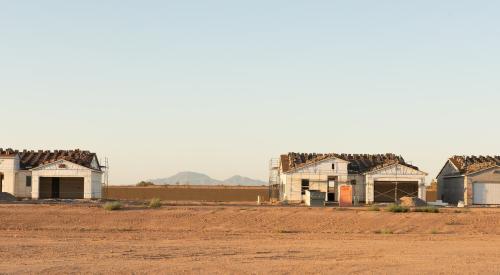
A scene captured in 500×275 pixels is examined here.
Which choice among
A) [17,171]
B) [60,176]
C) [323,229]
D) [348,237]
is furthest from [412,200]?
[17,171]

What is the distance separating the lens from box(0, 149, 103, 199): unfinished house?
52.7m

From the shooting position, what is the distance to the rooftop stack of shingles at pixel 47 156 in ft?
176

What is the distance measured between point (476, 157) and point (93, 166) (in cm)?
3133

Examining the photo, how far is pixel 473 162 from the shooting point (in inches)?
2227

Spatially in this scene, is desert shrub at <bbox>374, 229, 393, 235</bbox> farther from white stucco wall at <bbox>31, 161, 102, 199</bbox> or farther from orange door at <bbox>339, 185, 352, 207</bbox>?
white stucco wall at <bbox>31, 161, 102, 199</bbox>

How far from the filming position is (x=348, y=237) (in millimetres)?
28750

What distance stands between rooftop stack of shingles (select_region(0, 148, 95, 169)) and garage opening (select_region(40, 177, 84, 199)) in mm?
1546

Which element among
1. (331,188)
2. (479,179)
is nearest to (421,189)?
(479,179)

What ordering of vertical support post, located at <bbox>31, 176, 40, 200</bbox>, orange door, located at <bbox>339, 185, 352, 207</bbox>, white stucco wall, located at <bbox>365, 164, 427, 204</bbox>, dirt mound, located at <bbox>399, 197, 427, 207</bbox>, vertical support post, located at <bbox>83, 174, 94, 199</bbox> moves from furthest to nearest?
white stucco wall, located at <bbox>365, 164, 427, 204</bbox>, vertical support post, located at <bbox>83, 174, 94, 199</bbox>, vertical support post, located at <bbox>31, 176, 40, 200</bbox>, orange door, located at <bbox>339, 185, 352, 207</bbox>, dirt mound, located at <bbox>399, 197, 427, 207</bbox>

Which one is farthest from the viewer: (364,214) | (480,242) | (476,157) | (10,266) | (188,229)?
(476,157)

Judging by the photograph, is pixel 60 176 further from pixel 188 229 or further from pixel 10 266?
pixel 10 266

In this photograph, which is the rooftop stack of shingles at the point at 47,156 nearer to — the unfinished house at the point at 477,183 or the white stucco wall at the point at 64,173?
the white stucco wall at the point at 64,173

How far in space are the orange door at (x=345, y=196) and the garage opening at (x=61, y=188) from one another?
20217 millimetres

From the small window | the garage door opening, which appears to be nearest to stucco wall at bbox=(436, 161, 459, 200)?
the garage door opening
